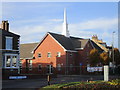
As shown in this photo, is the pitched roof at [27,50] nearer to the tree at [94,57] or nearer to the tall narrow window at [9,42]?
the tree at [94,57]

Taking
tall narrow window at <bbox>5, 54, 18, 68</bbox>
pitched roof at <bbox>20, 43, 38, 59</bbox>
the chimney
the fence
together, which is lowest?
the fence

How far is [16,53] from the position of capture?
3875 centimetres

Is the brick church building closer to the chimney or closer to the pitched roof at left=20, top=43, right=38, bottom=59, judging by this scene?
the pitched roof at left=20, top=43, right=38, bottom=59

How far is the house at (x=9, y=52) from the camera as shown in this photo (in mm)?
36506

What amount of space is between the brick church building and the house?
15.2 metres

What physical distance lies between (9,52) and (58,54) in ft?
68.1

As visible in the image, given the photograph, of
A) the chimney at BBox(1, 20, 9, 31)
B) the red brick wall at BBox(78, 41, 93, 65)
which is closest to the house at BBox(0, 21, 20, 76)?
the chimney at BBox(1, 20, 9, 31)

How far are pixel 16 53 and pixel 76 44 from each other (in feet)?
81.2

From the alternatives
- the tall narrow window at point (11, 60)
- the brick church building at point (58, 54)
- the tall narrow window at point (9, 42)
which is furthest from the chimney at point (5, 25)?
the brick church building at point (58, 54)

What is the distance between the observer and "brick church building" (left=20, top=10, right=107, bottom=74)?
55.8 m

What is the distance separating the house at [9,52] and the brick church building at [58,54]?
598 inches

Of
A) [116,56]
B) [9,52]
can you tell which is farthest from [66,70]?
[9,52]

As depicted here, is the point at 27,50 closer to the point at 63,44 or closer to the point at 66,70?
the point at 63,44

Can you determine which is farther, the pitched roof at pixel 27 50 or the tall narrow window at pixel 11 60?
the pitched roof at pixel 27 50
